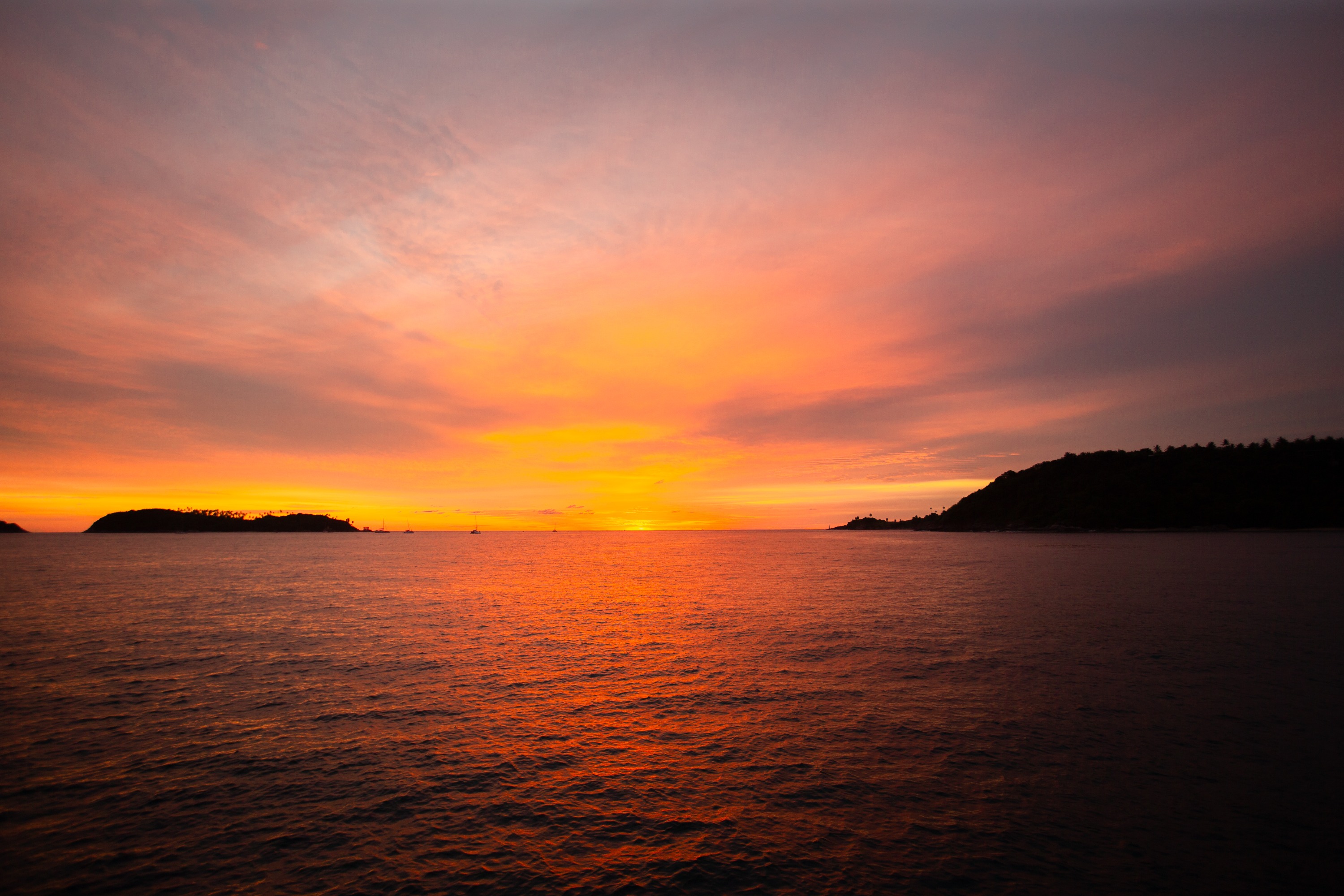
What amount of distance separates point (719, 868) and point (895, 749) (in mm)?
10729

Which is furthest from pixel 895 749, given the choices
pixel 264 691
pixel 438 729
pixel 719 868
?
pixel 264 691

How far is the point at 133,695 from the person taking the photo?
29.0 meters

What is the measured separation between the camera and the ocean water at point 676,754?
1452cm

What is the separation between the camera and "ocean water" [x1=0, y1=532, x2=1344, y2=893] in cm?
1452

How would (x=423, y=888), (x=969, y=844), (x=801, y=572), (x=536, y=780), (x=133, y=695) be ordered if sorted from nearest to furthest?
1. (x=423, y=888)
2. (x=969, y=844)
3. (x=536, y=780)
4. (x=133, y=695)
5. (x=801, y=572)

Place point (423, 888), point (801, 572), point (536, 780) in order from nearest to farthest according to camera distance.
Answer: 1. point (423, 888)
2. point (536, 780)
3. point (801, 572)

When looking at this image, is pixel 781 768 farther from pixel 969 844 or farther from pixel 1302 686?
pixel 1302 686

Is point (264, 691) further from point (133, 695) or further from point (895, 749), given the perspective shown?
point (895, 749)

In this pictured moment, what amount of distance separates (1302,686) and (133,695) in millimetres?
61076

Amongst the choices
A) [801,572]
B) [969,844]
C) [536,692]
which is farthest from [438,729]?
[801,572]

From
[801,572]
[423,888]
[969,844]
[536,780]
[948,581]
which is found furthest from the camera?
[801,572]

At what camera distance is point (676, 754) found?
21.9 m

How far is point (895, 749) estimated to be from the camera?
2197 cm

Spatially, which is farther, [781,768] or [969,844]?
[781,768]
